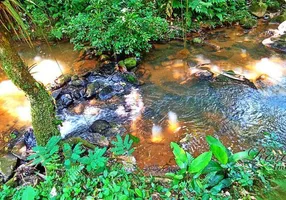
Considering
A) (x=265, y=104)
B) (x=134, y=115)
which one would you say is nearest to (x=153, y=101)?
(x=134, y=115)

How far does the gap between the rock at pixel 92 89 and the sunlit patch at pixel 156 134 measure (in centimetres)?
150

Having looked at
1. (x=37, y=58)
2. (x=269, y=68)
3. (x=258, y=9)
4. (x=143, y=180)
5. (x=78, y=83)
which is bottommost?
(x=269, y=68)

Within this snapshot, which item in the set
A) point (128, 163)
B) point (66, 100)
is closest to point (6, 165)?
point (128, 163)

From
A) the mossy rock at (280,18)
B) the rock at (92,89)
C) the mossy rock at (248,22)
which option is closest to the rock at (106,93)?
the rock at (92,89)

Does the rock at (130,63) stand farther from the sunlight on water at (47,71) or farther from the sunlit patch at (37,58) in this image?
the sunlit patch at (37,58)

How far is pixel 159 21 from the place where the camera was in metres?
6.11

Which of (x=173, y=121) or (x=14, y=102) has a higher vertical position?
(x=14, y=102)

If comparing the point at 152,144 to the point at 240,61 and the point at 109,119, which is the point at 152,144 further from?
the point at 240,61

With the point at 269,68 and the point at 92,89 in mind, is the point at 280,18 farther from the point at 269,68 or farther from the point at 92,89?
the point at 92,89

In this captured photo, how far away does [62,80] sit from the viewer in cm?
531

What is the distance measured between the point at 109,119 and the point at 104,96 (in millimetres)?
716

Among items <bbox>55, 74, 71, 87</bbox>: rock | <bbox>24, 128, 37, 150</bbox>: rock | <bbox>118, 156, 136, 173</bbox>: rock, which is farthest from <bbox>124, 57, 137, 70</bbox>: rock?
<bbox>118, 156, 136, 173</bbox>: rock

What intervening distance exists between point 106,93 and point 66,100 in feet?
2.39

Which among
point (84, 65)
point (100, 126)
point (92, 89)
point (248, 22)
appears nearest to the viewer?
point (100, 126)
